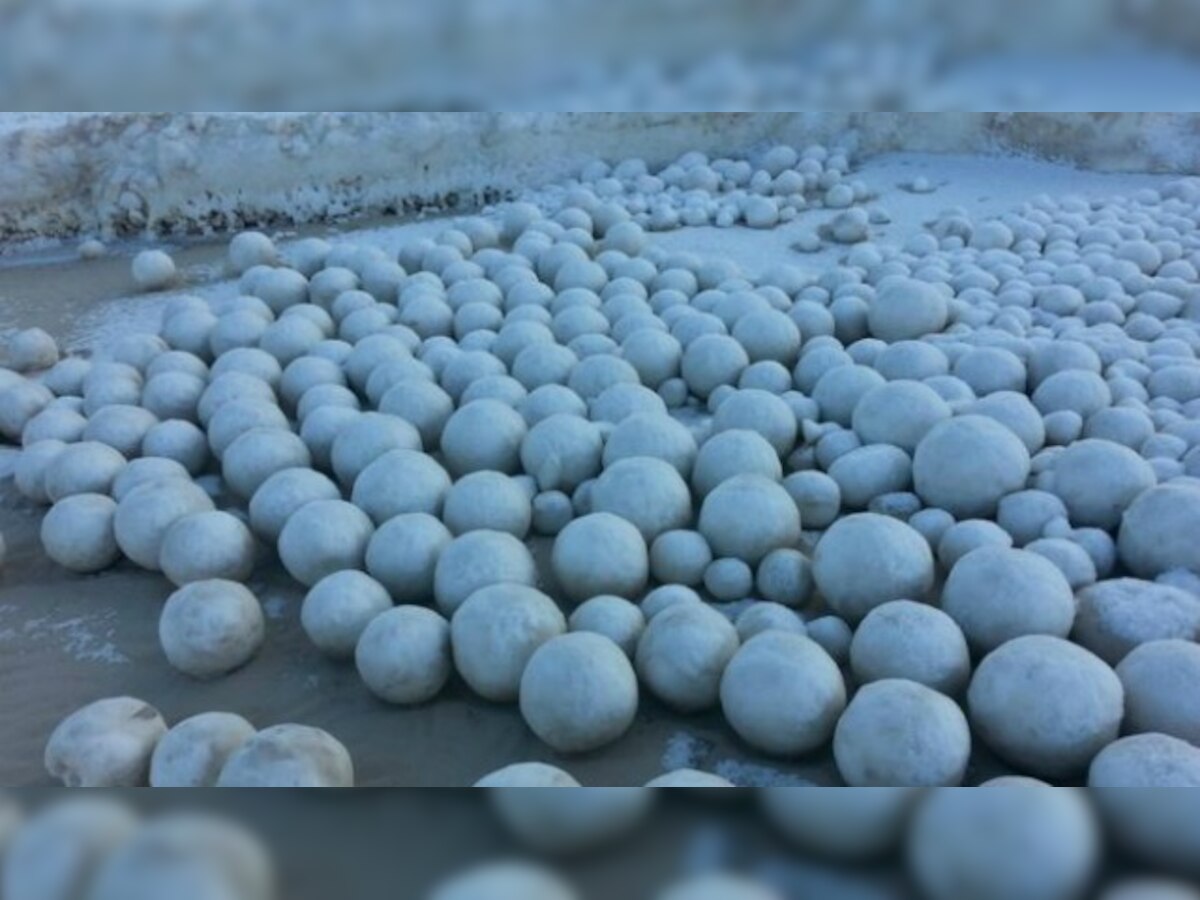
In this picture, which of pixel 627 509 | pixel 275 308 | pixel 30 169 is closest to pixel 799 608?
pixel 627 509

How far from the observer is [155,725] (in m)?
1.41

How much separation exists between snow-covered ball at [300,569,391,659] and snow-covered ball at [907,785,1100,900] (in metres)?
1.25

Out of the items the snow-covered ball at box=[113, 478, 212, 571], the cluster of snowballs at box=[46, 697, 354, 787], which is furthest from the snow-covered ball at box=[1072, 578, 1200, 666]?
the snow-covered ball at box=[113, 478, 212, 571]

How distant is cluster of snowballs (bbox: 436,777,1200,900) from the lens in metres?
0.40

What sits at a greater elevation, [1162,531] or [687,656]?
[1162,531]

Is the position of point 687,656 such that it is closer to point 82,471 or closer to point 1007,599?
point 1007,599

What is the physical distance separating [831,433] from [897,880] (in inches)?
68.0

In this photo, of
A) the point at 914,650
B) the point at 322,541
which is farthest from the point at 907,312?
the point at 322,541

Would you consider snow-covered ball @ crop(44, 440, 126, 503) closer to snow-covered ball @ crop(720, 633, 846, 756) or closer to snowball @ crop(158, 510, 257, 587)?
snowball @ crop(158, 510, 257, 587)

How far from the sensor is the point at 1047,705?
132 centimetres

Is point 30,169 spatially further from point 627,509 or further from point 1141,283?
point 1141,283

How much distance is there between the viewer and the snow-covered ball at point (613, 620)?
1.56 metres

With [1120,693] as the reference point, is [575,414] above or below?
above

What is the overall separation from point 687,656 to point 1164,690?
62 cm
